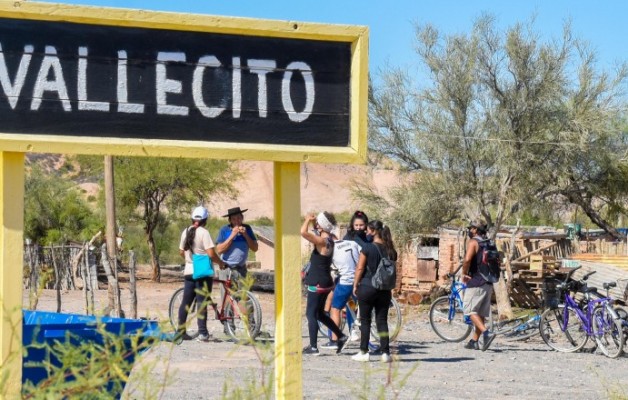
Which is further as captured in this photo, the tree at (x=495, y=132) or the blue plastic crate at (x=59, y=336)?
the tree at (x=495, y=132)

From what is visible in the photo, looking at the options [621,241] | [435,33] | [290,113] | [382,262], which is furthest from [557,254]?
[290,113]

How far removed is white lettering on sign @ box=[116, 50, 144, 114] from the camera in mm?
4746

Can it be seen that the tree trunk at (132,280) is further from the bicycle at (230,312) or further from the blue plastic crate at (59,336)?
the blue plastic crate at (59,336)

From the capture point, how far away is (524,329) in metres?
15.2

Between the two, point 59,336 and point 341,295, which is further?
point 341,295

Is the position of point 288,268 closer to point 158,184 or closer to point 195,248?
point 195,248

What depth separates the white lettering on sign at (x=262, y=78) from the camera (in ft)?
16.1

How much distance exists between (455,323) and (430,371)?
3840mm

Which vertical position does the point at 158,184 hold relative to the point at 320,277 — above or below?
above

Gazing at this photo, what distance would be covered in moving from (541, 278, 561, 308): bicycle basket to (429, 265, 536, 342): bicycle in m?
0.71

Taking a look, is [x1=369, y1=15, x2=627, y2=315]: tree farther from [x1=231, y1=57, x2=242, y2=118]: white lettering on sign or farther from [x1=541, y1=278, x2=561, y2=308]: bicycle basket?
[x1=231, y1=57, x2=242, y2=118]: white lettering on sign

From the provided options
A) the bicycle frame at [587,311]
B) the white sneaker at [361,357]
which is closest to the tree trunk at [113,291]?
the white sneaker at [361,357]

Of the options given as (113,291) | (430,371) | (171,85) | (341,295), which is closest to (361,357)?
(430,371)

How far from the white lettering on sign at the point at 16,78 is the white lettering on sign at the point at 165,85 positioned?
0.54m
